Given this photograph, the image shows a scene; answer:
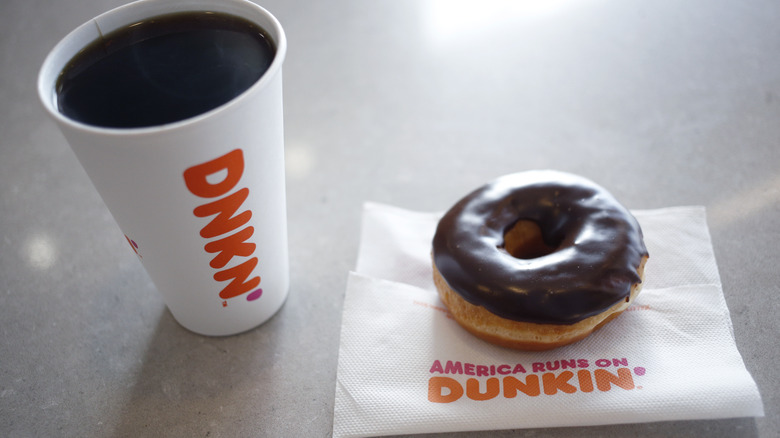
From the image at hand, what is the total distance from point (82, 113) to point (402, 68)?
0.88 m

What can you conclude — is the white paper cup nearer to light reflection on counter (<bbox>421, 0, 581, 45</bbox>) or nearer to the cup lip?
the cup lip

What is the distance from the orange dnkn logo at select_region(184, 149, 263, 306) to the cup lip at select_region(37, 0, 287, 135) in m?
0.06

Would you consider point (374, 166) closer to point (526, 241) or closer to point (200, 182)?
point (526, 241)

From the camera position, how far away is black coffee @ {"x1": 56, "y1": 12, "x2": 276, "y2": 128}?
71cm

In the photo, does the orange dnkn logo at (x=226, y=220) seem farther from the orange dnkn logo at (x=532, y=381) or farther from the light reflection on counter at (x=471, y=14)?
the light reflection on counter at (x=471, y=14)

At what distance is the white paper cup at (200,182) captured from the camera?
2.16 feet

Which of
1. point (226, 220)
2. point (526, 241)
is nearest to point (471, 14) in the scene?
point (526, 241)

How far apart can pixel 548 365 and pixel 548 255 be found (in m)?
0.15

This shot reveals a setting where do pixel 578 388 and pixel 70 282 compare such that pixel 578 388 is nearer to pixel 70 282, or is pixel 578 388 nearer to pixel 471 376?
pixel 471 376

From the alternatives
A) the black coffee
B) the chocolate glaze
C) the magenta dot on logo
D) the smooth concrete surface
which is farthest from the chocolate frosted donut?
the black coffee

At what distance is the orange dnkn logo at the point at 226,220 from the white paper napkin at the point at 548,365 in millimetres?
177

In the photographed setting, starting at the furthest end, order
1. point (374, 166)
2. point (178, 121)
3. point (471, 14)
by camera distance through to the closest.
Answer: point (471, 14), point (374, 166), point (178, 121)

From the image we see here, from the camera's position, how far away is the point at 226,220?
771 millimetres

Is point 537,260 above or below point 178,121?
below
